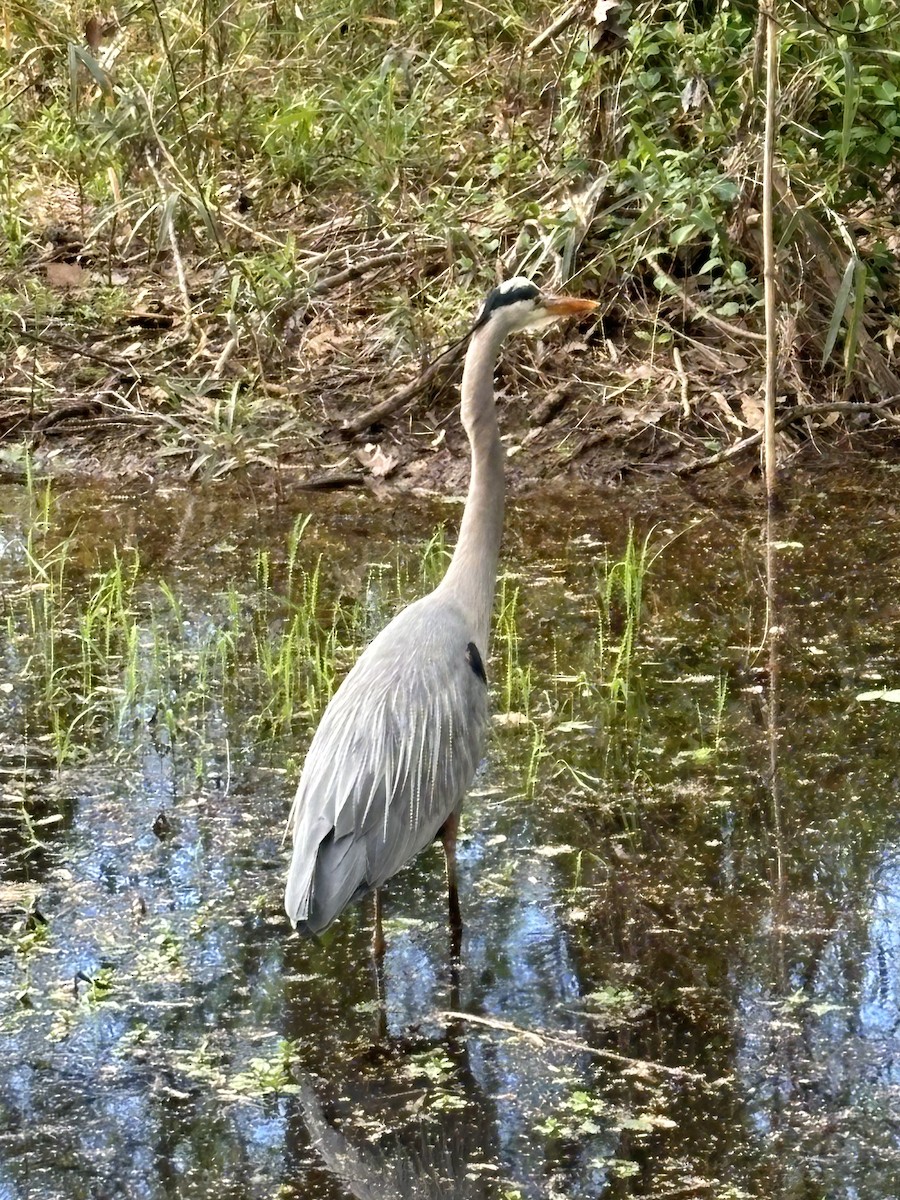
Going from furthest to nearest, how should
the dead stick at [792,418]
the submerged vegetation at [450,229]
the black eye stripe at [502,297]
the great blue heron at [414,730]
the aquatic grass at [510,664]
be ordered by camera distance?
the submerged vegetation at [450,229] < the dead stick at [792,418] < the aquatic grass at [510,664] < the black eye stripe at [502,297] < the great blue heron at [414,730]

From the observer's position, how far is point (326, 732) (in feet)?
12.4

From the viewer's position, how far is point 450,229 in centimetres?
717

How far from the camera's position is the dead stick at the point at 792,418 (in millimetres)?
6508

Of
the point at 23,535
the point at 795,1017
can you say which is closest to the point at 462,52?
the point at 23,535

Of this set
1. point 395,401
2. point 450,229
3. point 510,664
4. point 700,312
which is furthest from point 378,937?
point 450,229

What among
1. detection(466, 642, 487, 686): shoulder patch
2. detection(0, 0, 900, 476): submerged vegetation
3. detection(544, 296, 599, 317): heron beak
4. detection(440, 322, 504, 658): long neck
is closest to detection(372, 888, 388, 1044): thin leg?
detection(466, 642, 487, 686): shoulder patch

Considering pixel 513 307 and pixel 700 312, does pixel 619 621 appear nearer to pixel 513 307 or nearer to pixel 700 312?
pixel 513 307

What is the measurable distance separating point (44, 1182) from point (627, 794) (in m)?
1.89

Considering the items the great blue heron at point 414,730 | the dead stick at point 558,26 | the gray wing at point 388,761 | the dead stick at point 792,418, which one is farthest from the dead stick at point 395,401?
the gray wing at point 388,761

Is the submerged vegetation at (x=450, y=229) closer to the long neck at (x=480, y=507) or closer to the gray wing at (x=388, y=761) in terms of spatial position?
the long neck at (x=480, y=507)

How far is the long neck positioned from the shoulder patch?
6cm

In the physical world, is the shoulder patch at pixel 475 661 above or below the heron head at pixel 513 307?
below

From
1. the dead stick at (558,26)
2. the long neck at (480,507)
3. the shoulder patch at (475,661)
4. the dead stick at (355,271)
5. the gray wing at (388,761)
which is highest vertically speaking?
the dead stick at (558,26)

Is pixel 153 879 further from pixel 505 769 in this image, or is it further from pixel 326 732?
pixel 505 769
